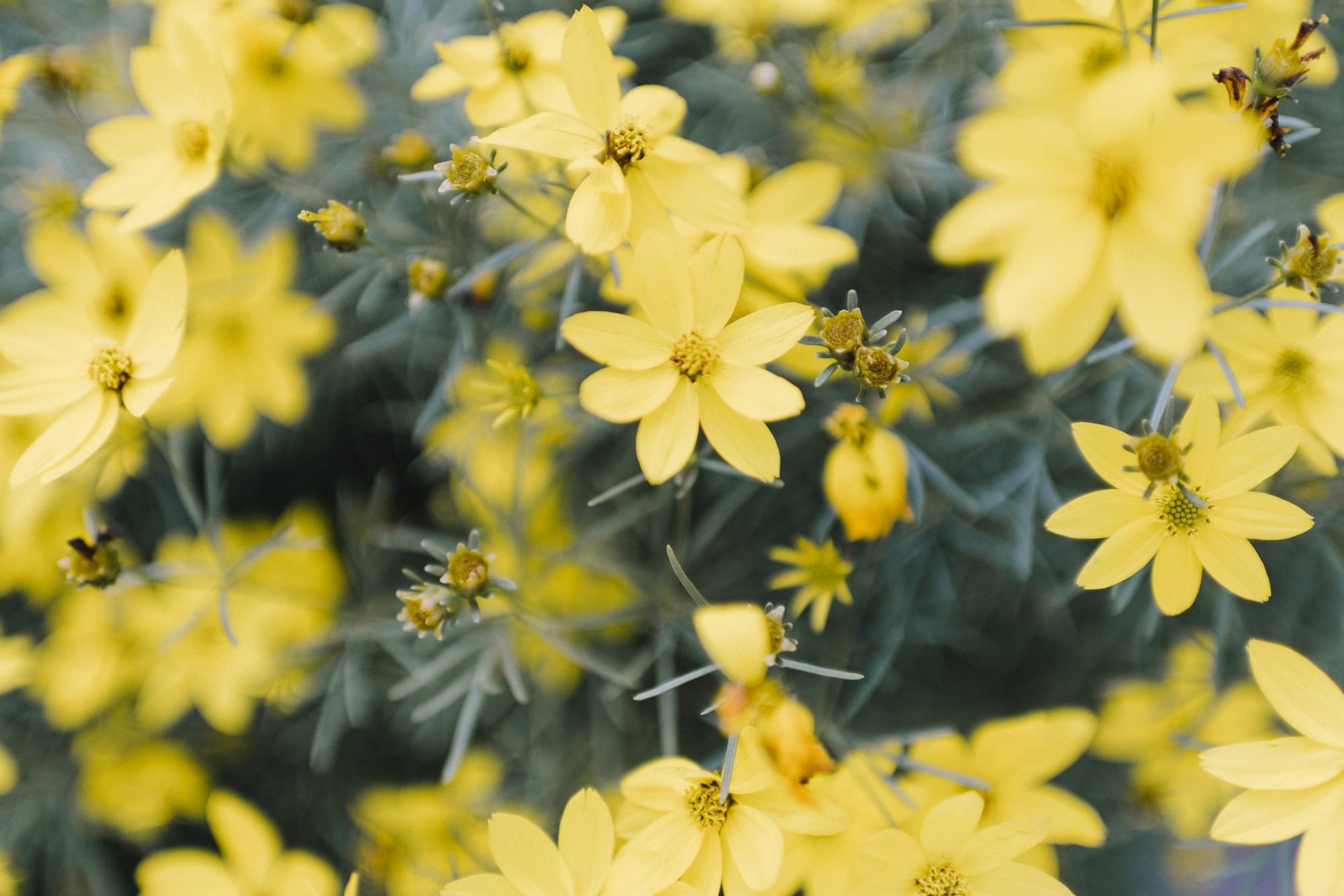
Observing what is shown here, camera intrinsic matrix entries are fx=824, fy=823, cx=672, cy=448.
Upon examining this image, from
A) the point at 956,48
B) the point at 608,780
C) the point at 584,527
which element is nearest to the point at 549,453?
the point at 584,527

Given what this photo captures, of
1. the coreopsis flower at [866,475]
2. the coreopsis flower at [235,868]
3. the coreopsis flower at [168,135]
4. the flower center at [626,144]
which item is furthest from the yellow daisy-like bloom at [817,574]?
the coreopsis flower at [168,135]

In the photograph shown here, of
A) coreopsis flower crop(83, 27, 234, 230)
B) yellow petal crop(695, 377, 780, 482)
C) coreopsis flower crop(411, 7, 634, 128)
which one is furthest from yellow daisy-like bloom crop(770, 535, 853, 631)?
coreopsis flower crop(83, 27, 234, 230)

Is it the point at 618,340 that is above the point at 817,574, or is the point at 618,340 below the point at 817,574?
above

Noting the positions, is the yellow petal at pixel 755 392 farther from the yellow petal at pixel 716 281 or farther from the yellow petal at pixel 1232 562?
the yellow petal at pixel 1232 562

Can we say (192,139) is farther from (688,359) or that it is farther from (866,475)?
(866,475)

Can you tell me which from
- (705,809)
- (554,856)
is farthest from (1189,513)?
(554,856)

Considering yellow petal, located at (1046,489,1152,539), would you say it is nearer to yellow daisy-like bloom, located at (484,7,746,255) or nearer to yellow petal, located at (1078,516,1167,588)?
yellow petal, located at (1078,516,1167,588)
